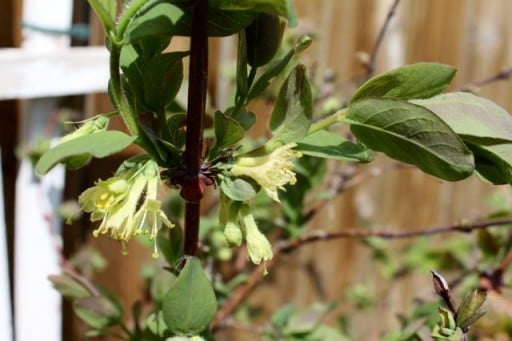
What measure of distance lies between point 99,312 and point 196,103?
395 mm

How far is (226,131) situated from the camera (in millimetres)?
541

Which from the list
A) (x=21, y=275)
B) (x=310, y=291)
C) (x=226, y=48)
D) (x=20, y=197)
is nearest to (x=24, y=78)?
(x=20, y=197)

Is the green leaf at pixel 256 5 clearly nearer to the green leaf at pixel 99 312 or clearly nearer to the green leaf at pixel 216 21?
the green leaf at pixel 216 21

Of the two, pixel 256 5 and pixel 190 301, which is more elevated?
pixel 256 5

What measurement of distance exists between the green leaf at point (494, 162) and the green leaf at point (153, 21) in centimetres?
23

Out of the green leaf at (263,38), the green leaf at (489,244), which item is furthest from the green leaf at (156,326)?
the green leaf at (489,244)

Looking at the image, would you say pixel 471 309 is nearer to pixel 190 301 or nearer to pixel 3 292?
pixel 190 301

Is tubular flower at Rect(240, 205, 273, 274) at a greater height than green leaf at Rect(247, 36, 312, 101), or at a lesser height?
lesser

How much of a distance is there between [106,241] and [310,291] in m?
0.71

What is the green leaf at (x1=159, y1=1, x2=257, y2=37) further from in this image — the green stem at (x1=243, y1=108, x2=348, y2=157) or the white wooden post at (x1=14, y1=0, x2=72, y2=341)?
the white wooden post at (x1=14, y1=0, x2=72, y2=341)

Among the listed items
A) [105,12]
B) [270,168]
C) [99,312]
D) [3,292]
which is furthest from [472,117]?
[3,292]

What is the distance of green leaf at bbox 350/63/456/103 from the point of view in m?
0.51

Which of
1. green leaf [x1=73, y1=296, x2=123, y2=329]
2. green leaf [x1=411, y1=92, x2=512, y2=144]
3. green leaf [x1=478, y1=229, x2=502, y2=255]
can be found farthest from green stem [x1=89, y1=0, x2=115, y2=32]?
green leaf [x1=478, y1=229, x2=502, y2=255]

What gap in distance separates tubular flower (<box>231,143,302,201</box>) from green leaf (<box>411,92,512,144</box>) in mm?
103
